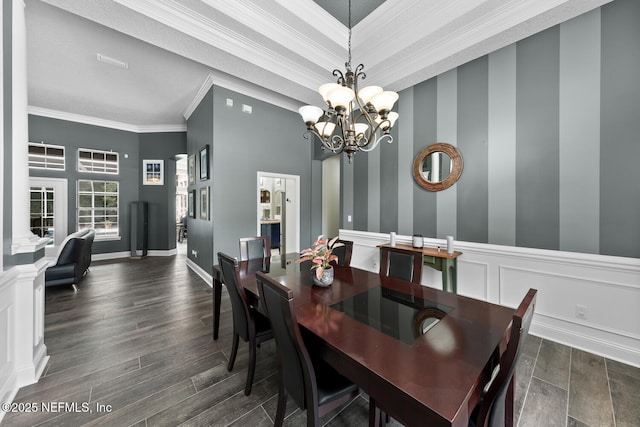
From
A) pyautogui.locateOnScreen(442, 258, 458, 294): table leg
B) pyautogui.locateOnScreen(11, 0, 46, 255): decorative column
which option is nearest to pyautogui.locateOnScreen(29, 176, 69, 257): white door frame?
pyautogui.locateOnScreen(11, 0, 46, 255): decorative column

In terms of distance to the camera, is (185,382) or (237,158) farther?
(237,158)

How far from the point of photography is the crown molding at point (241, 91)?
388 cm

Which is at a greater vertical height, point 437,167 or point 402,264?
point 437,167

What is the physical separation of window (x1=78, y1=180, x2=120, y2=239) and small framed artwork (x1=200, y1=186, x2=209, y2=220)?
11.4ft

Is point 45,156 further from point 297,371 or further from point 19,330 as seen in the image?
point 297,371

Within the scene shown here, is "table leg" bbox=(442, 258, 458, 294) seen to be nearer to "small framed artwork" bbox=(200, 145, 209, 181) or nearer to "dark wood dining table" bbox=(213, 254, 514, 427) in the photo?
"dark wood dining table" bbox=(213, 254, 514, 427)

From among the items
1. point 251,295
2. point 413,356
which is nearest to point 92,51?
point 251,295

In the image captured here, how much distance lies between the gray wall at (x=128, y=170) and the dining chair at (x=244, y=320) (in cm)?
578

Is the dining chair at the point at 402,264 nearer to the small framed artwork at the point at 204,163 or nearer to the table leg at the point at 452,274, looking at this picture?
the table leg at the point at 452,274

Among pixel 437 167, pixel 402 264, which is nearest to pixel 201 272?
pixel 402 264

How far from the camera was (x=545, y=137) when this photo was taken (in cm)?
Result: 248

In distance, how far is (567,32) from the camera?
234cm

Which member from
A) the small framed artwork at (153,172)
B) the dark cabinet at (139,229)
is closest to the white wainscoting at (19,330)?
the dark cabinet at (139,229)

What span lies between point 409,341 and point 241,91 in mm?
4467
